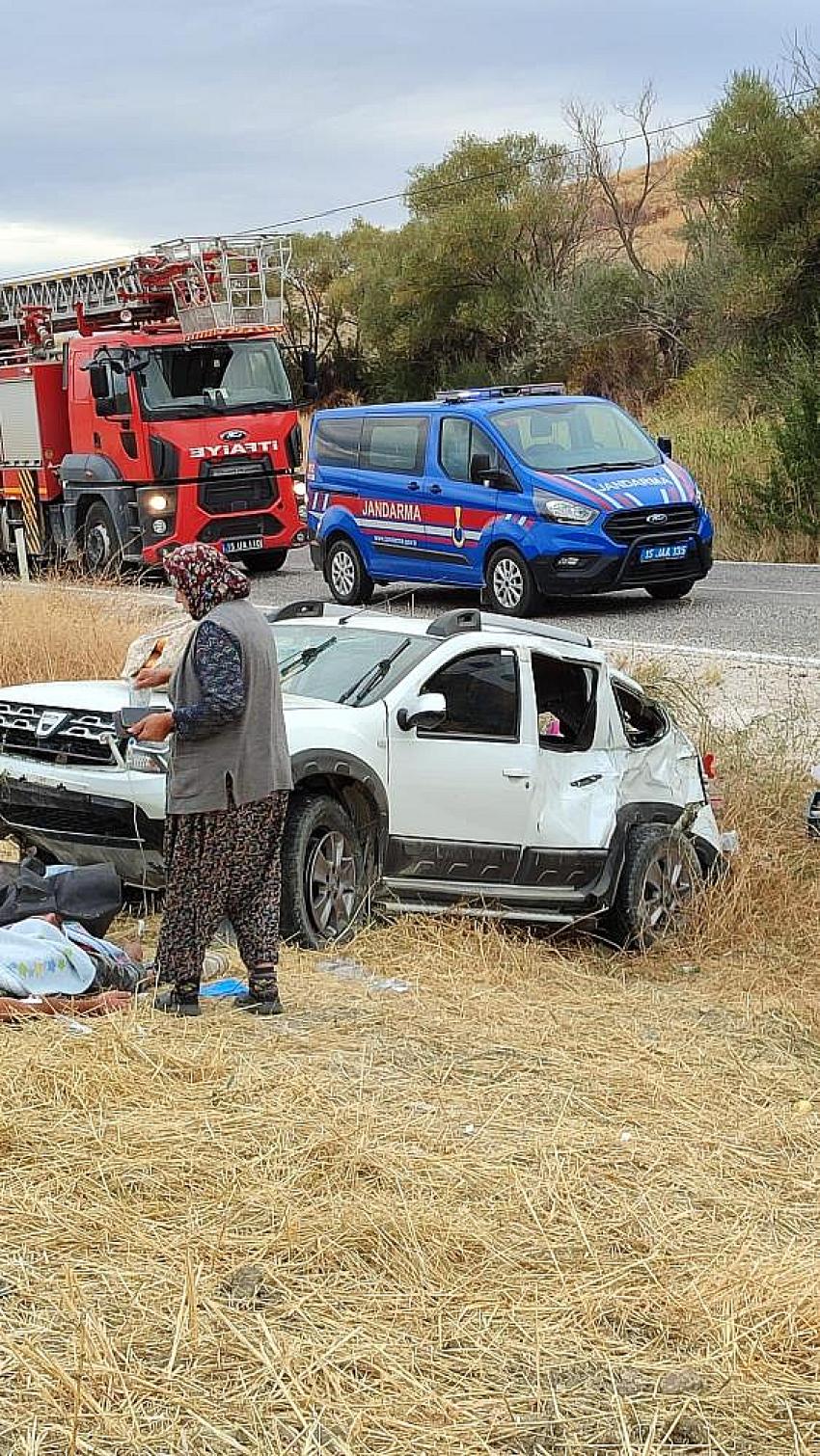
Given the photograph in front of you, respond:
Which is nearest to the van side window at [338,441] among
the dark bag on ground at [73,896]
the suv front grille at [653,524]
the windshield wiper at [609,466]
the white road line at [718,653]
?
the windshield wiper at [609,466]

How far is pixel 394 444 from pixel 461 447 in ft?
3.20

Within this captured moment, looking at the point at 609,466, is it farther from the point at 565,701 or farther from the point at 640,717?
the point at 565,701

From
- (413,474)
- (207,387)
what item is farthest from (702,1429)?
(207,387)

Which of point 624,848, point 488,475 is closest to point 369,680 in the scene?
point 624,848

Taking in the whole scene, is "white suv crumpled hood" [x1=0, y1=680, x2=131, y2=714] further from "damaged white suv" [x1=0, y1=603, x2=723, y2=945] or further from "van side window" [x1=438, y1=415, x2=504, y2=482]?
"van side window" [x1=438, y1=415, x2=504, y2=482]

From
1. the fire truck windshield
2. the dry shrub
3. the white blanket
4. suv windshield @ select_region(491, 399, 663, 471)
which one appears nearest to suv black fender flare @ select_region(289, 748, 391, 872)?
the white blanket

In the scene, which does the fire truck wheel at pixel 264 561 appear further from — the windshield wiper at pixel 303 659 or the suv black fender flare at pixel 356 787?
the suv black fender flare at pixel 356 787

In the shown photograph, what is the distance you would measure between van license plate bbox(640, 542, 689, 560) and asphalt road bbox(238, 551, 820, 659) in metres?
0.56

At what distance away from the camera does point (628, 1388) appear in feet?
11.7

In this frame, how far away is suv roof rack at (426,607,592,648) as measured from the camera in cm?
834

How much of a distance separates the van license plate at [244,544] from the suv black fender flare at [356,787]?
1255 centimetres

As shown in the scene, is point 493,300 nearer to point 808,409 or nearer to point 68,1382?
point 808,409

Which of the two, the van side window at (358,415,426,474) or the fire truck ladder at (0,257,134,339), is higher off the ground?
the fire truck ladder at (0,257,134,339)

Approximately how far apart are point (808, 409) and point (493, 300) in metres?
22.3
